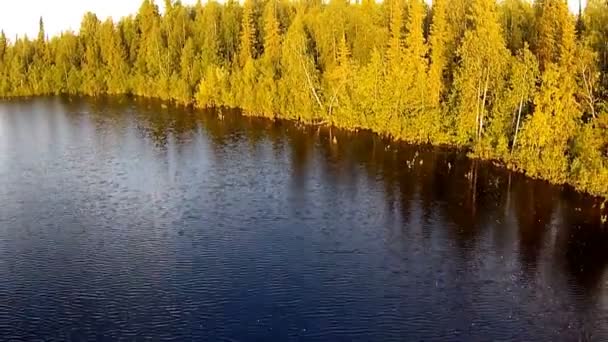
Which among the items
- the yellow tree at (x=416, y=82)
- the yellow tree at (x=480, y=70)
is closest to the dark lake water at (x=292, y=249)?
the yellow tree at (x=480, y=70)

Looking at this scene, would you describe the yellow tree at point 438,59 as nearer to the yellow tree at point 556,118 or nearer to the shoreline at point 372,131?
the shoreline at point 372,131

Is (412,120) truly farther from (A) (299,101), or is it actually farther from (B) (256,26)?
(B) (256,26)

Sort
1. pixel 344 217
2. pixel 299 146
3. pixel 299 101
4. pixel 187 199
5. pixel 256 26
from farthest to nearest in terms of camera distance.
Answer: pixel 256 26
pixel 299 101
pixel 299 146
pixel 187 199
pixel 344 217

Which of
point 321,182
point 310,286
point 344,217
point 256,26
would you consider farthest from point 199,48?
point 310,286

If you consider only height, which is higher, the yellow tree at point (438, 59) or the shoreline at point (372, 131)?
the yellow tree at point (438, 59)

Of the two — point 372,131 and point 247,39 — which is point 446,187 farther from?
point 247,39
